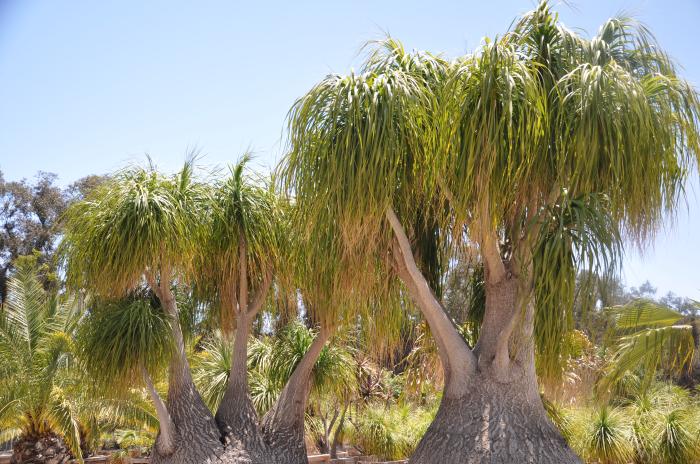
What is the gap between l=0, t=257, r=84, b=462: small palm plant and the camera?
11.4 m

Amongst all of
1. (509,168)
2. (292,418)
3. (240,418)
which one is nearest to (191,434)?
(240,418)

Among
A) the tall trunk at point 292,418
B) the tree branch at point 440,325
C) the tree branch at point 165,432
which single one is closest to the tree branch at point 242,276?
the tall trunk at point 292,418

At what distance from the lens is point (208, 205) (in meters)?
10.7

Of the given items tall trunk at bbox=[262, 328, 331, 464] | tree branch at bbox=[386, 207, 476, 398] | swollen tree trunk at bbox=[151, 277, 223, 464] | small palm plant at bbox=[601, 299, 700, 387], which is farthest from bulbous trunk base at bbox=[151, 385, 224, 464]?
small palm plant at bbox=[601, 299, 700, 387]

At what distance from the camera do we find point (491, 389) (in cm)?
812

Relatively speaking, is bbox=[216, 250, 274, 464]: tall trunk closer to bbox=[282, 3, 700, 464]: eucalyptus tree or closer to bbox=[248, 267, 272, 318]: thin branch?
bbox=[248, 267, 272, 318]: thin branch

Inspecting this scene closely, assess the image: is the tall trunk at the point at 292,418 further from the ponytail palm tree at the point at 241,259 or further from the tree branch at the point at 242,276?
the tree branch at the point at 242,276

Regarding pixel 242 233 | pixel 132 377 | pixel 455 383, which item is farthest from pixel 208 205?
pixel 455 383

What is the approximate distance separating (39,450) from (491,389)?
8.03 metres

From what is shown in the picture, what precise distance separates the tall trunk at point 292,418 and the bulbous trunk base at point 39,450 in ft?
12.6

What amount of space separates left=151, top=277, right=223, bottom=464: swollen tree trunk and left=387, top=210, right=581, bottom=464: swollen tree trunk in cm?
319

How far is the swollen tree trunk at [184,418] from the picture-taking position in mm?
9695

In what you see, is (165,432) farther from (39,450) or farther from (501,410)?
(501,410)

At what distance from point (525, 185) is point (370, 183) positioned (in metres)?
Answer: 2.06
